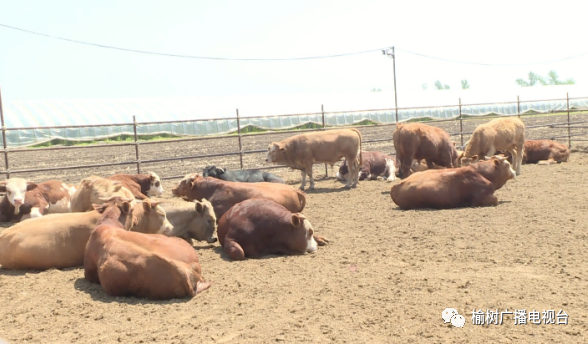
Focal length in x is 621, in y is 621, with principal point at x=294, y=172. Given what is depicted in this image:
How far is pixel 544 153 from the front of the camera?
17234mm

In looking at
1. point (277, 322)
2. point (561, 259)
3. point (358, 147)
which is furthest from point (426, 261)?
point (358, 147)

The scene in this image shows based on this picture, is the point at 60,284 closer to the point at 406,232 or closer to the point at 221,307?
the point at 221,307

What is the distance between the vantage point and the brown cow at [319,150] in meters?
13.9

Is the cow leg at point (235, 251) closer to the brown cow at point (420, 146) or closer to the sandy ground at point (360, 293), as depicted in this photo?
the sandy ground at point (360, 293)

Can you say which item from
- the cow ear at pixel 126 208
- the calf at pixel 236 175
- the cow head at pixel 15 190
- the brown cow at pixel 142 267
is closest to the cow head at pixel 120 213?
the cow ear at pixel 126 208

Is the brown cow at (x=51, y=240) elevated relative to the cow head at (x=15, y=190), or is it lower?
lower

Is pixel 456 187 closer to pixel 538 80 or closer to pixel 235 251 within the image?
pixel 235 251

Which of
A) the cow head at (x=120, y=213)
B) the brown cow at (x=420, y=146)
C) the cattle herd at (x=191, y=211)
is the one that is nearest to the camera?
the cattle herd at (x=191, y=211)

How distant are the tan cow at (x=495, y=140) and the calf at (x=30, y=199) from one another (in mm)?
7893

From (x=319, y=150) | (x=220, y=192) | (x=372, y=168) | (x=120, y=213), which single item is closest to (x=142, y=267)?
(x=120, y=213)

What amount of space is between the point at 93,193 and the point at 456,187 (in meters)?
5.41

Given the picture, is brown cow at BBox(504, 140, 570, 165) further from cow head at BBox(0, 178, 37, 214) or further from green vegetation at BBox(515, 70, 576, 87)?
green vegetation at BBox(515, 70, 576, 87)

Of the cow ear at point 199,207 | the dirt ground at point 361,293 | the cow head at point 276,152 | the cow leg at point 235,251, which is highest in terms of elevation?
the cow head at point 276,152

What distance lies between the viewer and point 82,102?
36000 mm
